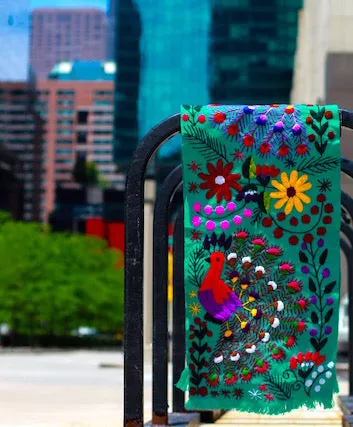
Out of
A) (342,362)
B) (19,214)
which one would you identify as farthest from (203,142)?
(19,214)

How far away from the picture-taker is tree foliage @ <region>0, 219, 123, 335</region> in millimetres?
58812

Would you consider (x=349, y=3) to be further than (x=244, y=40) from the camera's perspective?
No

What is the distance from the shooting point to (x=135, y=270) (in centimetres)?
857

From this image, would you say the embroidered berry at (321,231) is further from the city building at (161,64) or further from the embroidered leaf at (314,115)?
the city building at (161,64)

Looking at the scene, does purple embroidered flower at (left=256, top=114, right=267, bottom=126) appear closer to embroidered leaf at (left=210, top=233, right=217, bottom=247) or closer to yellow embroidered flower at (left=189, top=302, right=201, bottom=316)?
embroidered leaf at (left=210, top=233, right=217, bottom=247)

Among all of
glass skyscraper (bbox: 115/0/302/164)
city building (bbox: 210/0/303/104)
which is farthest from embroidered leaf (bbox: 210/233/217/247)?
glass skyscraper (bbox: 115/0/302/164)

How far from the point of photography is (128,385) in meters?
8.49

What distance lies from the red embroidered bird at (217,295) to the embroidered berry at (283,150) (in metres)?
0.87

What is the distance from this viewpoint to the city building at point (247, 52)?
4875 inches

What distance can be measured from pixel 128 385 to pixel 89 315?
53.9 m

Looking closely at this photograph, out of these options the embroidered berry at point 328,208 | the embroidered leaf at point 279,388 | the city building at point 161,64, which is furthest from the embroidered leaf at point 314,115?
the city building at point 161,64

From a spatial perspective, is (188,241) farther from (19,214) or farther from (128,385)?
(19,214)

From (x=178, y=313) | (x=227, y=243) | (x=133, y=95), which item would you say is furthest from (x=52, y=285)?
(x=133, y=95)

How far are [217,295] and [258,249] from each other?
0.46 meters
